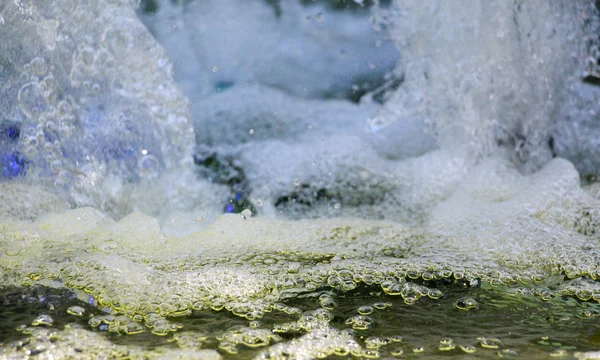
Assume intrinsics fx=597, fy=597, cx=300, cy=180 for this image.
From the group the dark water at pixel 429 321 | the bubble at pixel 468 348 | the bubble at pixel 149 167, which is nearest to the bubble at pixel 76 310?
the dark water at pixel 429 321

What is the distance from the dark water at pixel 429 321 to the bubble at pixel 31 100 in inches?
26.2

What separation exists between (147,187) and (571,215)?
3.91 ft

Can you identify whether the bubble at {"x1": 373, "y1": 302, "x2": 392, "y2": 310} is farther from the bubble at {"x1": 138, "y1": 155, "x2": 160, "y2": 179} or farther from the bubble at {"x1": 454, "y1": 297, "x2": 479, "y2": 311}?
the bubble at {"x1": 138, "y1": 155, "x2": 160, "y2": 179}

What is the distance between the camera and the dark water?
0.90m

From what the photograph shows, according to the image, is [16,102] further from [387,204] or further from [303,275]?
[387,204]

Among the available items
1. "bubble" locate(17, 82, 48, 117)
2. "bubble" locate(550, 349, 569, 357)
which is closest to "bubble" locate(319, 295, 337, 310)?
"bubble" locate(550, 349, 569, 357)

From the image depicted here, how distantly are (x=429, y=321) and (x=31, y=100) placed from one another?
1220 mm

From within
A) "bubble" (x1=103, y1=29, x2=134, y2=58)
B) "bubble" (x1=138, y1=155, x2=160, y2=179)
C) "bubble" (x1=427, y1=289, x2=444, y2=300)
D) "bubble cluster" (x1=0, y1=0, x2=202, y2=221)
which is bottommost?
"bubble" (x1=427, y1=289, x2=444, y2=300)

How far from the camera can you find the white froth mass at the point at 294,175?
40.6 inches

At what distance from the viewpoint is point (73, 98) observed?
1686 mm

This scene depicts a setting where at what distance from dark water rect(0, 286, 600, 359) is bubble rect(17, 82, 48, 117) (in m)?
0.67

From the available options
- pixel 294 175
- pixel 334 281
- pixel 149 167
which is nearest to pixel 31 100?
pixel 149 167

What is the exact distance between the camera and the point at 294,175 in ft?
6.31

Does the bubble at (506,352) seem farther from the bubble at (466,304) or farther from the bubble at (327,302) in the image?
the bubble at (327,302)
